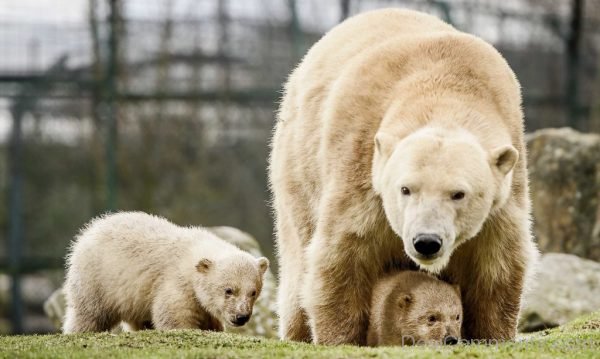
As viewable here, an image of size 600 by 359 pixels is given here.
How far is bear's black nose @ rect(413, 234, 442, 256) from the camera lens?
4.73 meters

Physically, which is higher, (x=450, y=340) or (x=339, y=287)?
(x=339, y=287)

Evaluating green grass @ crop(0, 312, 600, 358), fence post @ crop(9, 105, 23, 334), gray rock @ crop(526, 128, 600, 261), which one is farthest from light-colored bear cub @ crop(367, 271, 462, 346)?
fence post @ crop(9, 105, 23, 334)

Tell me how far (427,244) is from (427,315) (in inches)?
40.4

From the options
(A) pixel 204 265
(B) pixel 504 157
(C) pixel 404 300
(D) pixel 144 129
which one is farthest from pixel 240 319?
(D) pixel 144 129

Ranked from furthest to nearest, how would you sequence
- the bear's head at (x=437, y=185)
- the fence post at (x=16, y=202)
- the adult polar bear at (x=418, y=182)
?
the fence post at (x=16, y=202) < the adult polar bear at (x=418, y=182) < the bear's head at (x=437, y=185)

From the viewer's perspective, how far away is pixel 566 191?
10.3m

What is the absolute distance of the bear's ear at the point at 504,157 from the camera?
5043mm

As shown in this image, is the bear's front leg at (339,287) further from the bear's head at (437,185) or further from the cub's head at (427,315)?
the bear's head at (437,185)

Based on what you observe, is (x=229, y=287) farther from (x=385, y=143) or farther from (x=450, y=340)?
(x=385, y=143)

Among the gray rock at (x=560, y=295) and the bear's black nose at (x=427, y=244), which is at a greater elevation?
the bear's black nose at (x=427, y=244)

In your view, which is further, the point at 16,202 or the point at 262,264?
the point at 16,202

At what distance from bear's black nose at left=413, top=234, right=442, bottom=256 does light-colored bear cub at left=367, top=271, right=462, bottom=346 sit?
96cm

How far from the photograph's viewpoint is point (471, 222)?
16.4 feet

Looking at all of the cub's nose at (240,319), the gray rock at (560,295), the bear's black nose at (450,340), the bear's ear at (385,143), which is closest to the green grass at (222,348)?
the bear's black nose at (450,340)
